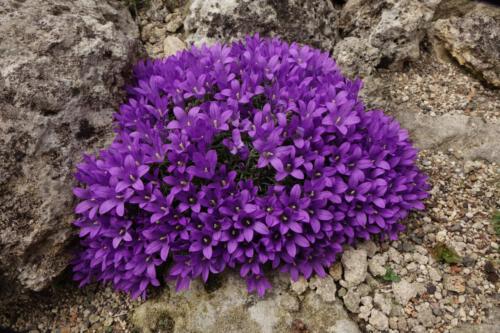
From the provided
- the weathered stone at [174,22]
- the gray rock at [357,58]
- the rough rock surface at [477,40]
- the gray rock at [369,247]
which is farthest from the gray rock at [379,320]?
the weathered stone at [174,22]

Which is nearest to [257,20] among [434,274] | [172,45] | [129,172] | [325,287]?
[172,45]

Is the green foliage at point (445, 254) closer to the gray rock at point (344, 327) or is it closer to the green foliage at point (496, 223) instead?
the green foliage at point (496, 223)

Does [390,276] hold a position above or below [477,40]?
below

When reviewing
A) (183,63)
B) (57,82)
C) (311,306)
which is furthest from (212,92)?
(311,306)

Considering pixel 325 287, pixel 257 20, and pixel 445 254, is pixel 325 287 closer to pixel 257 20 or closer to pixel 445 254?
pixel 445 254

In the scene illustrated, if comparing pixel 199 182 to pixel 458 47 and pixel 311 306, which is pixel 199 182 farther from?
pixel 458 47
